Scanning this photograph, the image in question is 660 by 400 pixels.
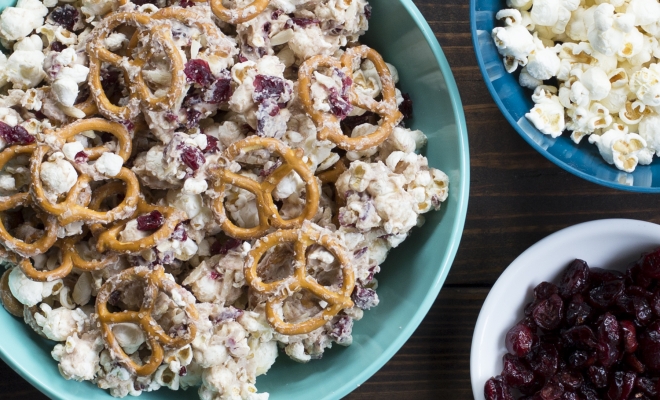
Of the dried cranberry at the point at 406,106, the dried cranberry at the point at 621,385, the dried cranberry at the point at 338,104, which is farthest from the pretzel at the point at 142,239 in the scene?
the dried cranberry at the point at 621,385

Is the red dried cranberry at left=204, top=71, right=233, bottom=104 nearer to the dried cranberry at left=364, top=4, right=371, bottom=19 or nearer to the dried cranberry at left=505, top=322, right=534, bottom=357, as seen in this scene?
the dried cranberry at left=364, top=4, right=371, bottom=19

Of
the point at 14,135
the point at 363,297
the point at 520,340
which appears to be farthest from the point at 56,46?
the point at 520,340

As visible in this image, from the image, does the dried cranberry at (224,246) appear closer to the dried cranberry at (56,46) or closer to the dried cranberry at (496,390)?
the dried cranberry at (56,46)

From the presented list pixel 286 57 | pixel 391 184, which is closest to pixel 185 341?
pixel 391 184

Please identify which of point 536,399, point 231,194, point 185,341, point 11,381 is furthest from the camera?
point 11,381

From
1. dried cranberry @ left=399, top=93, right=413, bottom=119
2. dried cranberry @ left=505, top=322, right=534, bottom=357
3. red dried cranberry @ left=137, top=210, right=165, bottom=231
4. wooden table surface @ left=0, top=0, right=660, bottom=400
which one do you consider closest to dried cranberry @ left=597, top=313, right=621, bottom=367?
dried cranberry @ left=505, top=322, right=534, bottom=357

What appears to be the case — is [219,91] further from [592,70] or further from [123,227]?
[592,70]

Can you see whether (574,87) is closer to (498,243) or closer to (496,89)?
(496,89)
